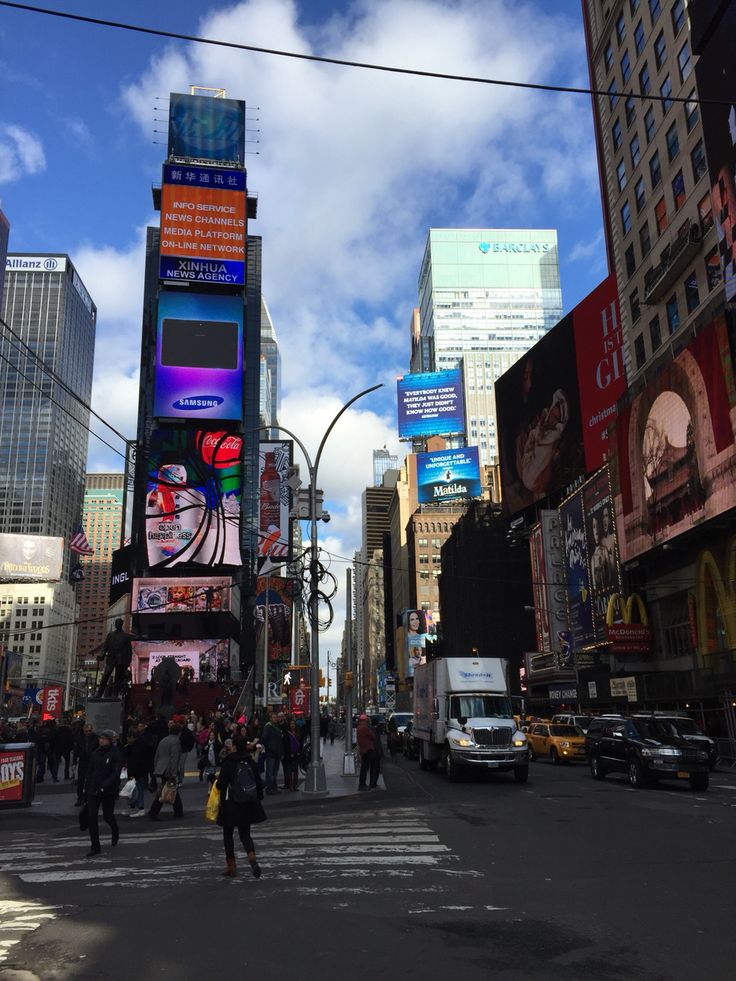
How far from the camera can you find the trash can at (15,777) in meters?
18.8

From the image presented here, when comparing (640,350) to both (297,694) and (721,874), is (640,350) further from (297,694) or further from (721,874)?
(721,874)

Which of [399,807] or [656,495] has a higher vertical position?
[656,495]

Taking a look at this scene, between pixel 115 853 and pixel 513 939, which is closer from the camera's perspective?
pixel 513 939

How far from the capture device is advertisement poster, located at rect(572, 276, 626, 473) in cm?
5934

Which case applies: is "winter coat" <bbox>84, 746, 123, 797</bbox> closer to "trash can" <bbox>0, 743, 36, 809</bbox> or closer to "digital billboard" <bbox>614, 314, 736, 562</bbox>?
"trash can" <bbox>0, 743, 36, 809</bbox>

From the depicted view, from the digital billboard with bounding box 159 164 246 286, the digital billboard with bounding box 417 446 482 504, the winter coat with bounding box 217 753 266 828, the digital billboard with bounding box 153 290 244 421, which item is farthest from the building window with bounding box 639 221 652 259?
Result: the digital billboard with bounding box 417 446 482 504

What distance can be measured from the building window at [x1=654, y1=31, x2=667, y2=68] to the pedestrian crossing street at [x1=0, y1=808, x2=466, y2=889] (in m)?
47.2

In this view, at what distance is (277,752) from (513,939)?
14.8 meters

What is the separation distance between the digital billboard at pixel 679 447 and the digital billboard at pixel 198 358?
4504cm

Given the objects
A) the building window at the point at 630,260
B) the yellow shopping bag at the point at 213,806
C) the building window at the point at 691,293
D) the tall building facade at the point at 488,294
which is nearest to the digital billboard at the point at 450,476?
Result: the tall building facade at the point at 488,294

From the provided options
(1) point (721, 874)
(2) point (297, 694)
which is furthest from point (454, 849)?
(2) point (297, 694)

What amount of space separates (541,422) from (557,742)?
45.1 meters

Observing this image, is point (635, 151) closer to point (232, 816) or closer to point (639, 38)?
point (639, 38)

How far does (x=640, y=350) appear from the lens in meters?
52.5
